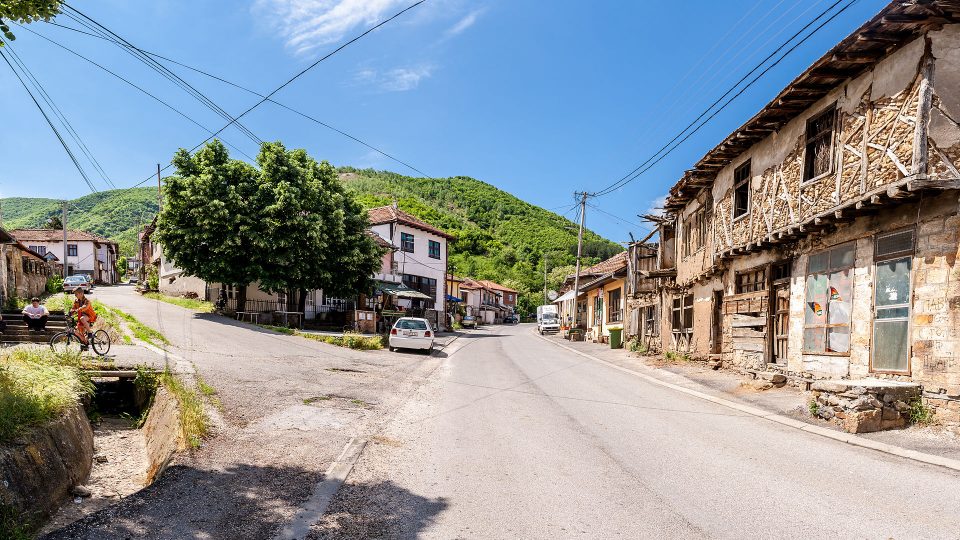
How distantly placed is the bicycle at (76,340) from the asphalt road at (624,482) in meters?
9.27

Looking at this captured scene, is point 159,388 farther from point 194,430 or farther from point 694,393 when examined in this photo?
point 694,393

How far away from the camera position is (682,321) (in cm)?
2102

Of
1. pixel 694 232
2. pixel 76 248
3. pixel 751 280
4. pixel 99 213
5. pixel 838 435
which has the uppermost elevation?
pixel 99 213

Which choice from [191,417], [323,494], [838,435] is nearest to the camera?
[323,494]

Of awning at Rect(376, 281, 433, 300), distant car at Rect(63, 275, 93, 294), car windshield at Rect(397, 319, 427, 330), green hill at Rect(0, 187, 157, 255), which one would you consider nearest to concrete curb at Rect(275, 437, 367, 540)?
car windshield at Rect(397, 319, 427, 330)

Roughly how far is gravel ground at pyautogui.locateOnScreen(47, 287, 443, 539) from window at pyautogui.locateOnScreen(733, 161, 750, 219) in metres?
11.1

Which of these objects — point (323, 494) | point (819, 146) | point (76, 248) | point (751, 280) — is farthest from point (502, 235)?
point (323, 494)

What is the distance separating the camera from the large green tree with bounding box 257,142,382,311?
82.6 ft

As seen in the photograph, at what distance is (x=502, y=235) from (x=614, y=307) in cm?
6361

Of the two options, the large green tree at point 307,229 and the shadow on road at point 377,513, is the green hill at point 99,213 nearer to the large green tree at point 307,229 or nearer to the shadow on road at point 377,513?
the large green tree at point 307,229

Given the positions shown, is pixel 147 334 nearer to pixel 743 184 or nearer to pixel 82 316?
pixel 82 316

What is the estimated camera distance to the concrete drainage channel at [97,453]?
5.18 meters

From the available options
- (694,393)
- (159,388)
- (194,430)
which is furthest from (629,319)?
(194,430)

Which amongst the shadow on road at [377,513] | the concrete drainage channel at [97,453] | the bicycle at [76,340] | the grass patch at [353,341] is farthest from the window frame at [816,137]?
the bicycle at [76,340]
